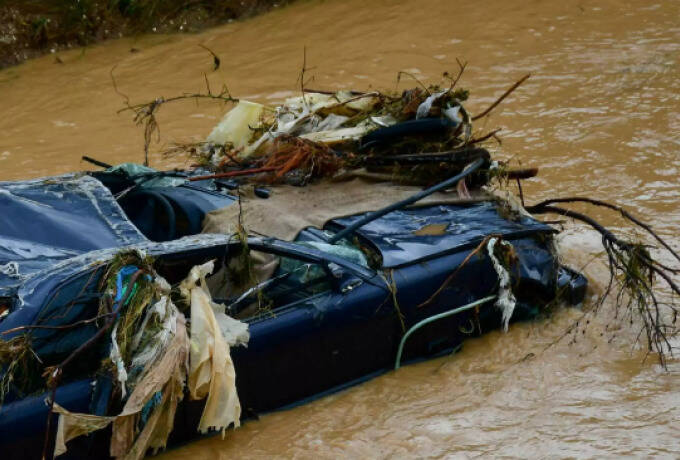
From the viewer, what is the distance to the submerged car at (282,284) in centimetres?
422

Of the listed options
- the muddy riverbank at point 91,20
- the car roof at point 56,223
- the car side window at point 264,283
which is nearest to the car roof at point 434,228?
the car side window at point 264,283

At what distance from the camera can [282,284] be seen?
16.5 feet

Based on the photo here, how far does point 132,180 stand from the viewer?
6.32 metres

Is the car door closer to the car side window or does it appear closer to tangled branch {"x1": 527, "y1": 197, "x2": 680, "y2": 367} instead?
the car side window

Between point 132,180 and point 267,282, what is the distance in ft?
6.15

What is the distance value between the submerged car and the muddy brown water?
21cm

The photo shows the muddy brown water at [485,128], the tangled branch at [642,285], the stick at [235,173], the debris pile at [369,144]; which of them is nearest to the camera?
the muddy brown water at [485,128]

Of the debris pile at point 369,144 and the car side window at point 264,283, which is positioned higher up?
the debris pile at point 369,144

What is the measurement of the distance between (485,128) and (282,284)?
4933 millimetres

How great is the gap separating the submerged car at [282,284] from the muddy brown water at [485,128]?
214 millimetres

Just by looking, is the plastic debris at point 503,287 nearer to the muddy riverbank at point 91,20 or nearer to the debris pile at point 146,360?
the debris pile at point 146,360

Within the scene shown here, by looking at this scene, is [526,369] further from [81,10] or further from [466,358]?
[81,10]

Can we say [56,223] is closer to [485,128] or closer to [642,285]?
[642,285]

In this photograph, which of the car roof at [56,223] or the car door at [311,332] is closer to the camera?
the car door at [311,332]
